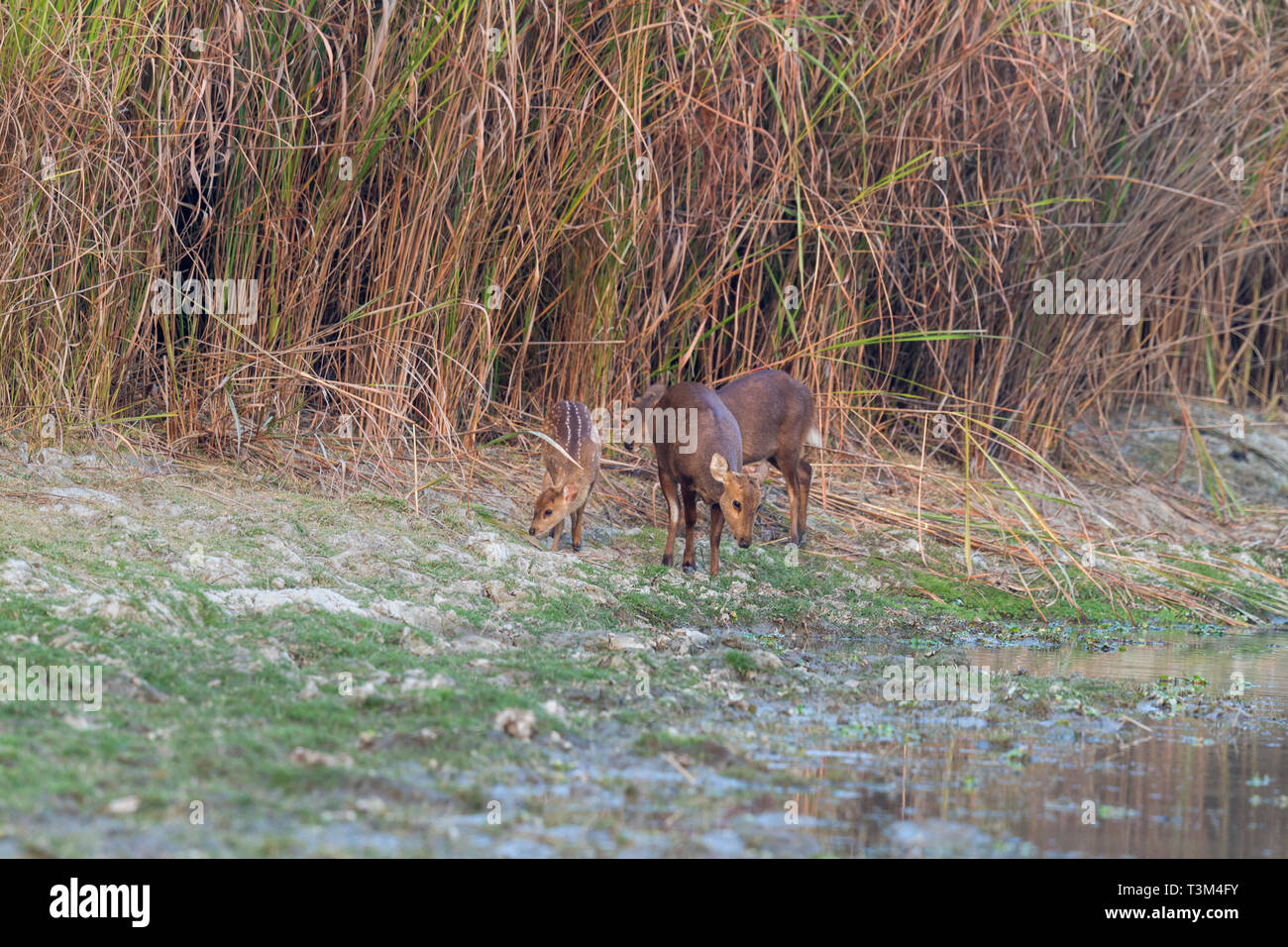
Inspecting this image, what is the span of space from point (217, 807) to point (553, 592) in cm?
272

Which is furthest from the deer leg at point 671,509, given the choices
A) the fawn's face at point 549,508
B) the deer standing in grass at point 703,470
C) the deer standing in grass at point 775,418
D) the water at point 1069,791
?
the water at point 1069,791

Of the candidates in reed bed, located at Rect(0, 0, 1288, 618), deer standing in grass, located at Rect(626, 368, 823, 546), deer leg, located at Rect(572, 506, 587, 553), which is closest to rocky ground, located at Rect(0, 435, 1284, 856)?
deer leg, located at Rect(572, 506, 587, 553)

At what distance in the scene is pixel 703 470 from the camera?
6.45 meters

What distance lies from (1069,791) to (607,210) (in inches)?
159

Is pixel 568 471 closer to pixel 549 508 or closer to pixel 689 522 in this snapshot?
pixel 549 508

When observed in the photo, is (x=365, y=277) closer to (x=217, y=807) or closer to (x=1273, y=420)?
(x=217, y=807)

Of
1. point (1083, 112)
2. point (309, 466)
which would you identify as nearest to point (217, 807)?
point (309, 466)

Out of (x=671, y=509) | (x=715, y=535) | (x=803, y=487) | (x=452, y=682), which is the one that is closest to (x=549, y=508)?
(x=671, y=509)

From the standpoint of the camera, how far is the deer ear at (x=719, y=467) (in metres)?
6.36

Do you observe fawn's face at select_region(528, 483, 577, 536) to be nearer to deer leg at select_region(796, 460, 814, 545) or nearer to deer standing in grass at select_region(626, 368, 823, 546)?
deer standing in grass at select_region(626, 368, 823, 546)

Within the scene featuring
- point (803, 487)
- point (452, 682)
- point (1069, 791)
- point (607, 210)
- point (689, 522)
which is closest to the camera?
point (1069, 791)

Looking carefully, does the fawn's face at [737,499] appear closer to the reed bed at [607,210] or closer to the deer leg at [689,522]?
the deer leg at [689,522]

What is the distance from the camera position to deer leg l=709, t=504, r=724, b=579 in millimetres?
6383

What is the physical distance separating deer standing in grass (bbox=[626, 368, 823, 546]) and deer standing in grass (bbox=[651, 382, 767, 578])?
26cm
